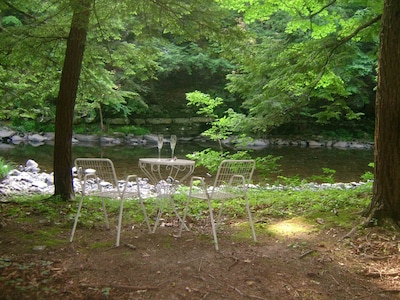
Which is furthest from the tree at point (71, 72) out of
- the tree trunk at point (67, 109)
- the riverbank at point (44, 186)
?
the riverbank at point (44, 186)

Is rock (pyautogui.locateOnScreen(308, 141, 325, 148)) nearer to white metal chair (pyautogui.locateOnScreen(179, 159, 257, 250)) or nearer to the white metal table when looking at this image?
the white metal table

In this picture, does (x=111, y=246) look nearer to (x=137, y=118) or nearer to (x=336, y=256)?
(x=336, y=256)

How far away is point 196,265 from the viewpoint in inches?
109

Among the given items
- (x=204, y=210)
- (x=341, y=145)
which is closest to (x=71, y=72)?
(x=204, y=210)

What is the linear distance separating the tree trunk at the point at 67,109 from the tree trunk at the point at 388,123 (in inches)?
142

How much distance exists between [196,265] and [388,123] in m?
2.26

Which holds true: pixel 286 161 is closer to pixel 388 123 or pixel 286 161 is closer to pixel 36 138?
pixel 388 123

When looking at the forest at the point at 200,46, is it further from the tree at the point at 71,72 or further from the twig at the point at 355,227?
the twig at the point at 355,227

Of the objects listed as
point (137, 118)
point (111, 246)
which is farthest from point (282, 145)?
point (111, 246)

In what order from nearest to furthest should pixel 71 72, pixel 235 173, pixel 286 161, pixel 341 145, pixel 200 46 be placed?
pixel 235 173 < pixel 71 72 < pixel 200 46 < pixel 286 161 < pixel 341 145

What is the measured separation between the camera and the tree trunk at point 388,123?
3.47 metres

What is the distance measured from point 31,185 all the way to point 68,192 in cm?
333

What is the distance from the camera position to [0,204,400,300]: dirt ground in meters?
2.33

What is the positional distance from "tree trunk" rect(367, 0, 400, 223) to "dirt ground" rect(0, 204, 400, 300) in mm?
290
